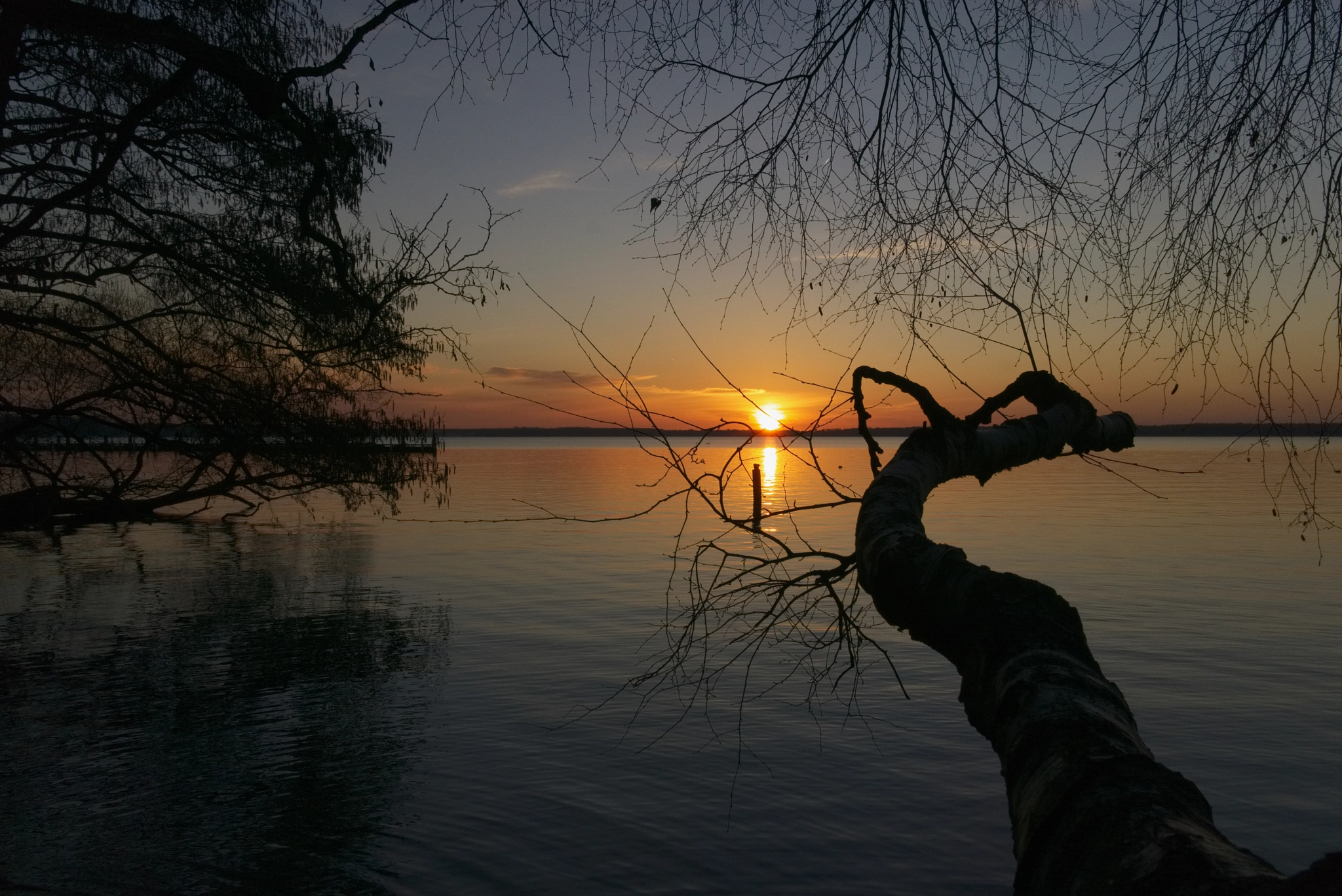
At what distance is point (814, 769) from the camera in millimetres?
9117

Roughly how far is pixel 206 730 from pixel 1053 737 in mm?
10345

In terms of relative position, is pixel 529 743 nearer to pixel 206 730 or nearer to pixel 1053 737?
pixel 206 730

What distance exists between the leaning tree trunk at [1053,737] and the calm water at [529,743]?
3247mm

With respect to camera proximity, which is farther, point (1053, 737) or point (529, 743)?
point (529, 743)

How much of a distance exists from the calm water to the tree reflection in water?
4cm

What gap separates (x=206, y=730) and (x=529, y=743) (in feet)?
11.0

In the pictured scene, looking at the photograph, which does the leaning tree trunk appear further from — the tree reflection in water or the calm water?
the tree reflection in water

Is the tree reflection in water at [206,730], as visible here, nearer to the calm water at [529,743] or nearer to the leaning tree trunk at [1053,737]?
the calm water at [529,743]

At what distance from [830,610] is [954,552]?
14.2 m

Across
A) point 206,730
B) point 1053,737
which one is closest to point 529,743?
point 206,730

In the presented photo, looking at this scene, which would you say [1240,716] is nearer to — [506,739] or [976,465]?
[506,739]

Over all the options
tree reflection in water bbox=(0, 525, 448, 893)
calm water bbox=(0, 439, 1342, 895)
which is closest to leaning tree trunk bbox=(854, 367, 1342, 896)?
calm water bbox=(0, 439, 1342, 895)

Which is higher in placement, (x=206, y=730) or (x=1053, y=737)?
(x=1053, y=737)

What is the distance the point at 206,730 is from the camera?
10.2 m
